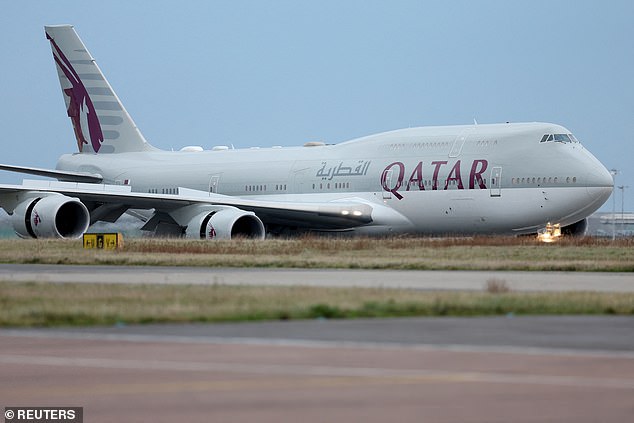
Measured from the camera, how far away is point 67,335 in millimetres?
12117

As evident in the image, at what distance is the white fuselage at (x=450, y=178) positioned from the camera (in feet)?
142

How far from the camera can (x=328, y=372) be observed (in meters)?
9.14

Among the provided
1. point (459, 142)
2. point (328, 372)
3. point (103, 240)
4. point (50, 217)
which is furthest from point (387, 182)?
point (328, 372)

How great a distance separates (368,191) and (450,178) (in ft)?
13.6

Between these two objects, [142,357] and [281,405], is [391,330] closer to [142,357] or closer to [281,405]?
[142,357]

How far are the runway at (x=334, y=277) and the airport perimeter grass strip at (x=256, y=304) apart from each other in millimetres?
1737

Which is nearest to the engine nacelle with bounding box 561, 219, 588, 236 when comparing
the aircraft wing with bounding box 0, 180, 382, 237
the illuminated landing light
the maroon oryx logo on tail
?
the illuminated landing light

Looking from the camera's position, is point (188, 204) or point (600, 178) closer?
point (600, 178)

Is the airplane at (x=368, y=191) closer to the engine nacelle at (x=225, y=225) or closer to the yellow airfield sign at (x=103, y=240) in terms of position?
the engine nacelle at (x=225, y=225)

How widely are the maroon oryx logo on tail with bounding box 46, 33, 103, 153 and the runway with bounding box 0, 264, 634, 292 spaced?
109ft

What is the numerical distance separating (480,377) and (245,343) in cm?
294

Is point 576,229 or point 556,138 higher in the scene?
point 556,138

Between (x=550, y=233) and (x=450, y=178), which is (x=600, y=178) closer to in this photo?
(x=550, y=233)

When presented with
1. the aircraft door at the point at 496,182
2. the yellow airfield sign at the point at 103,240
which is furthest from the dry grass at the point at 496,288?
the aircraft door at the point at 496,182
